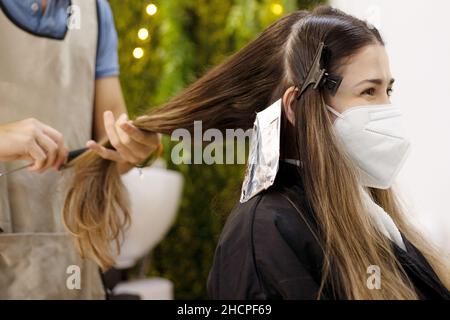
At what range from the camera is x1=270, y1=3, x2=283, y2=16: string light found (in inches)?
104

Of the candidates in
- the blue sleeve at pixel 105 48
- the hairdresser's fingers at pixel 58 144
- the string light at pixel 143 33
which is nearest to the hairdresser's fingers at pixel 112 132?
the hairdresser's fingers at pixel 58 144

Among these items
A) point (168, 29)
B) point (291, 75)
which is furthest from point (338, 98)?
point (168, 29)

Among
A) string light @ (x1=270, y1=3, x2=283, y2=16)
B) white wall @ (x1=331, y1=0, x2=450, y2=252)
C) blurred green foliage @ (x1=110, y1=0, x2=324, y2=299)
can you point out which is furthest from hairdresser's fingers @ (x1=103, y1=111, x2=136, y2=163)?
string light @ (x1=270, y1=3, x2=283, y2=16)

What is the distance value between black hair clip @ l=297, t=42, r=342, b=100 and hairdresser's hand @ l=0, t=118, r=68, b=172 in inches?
22.8

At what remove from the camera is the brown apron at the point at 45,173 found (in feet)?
5.03

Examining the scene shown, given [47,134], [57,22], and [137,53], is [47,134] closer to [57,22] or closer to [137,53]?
[57,22]

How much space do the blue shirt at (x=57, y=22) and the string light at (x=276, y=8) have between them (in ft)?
3.46

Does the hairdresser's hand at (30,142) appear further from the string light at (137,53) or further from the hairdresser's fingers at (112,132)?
the string light at (137,53)

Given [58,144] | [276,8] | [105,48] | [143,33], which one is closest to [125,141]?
[58,144]

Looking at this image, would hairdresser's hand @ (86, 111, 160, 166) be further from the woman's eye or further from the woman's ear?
the woman's eye

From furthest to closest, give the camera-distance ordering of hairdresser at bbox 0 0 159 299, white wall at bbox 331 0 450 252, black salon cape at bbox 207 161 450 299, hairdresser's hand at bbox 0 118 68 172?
white wall at bbox 331 0 450 252
hairdresser at bbox 0 0 159 299
hairdresser's hand at bbox 0 118 68 172
black salon cape at bbox 207 161 450 299

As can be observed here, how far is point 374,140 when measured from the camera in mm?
1267

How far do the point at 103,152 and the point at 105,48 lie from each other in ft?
1.12

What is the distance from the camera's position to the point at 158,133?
152 cm
